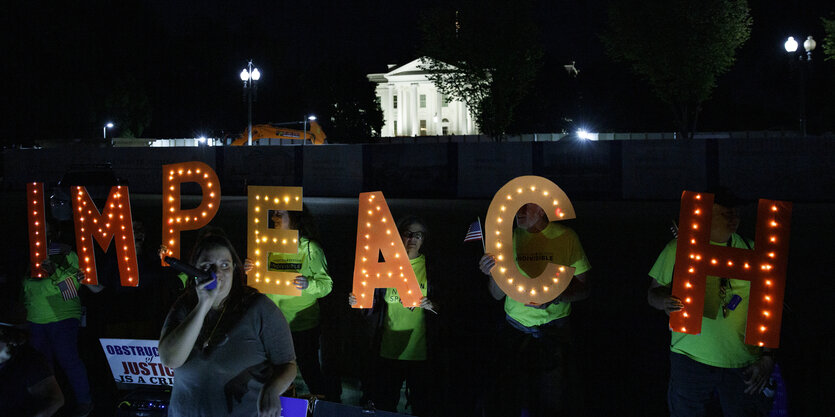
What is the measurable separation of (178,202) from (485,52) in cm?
4086

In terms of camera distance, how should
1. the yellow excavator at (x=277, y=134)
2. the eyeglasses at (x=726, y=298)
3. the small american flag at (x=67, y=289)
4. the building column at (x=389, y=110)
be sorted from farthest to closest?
the building column at (x=389, y=110)
the yellow excavator at (x=277, y=134)
the small american flag at (x=67, y=289)
the eyeglasses at (x=726, y=298)

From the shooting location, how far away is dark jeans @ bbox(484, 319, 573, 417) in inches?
183

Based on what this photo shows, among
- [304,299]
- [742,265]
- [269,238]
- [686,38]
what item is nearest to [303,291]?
[304,299]

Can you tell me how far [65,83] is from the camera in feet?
103

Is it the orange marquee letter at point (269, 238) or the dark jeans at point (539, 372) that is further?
the orange marquee letter at point (269, 238)

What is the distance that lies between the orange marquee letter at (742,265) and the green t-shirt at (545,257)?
2.47 feet

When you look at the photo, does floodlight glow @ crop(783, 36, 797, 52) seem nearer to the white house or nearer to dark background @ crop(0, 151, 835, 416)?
dark background @ crop(0, 151, 835, 416)

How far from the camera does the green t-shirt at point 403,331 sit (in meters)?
5.02

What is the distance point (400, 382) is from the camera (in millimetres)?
5055

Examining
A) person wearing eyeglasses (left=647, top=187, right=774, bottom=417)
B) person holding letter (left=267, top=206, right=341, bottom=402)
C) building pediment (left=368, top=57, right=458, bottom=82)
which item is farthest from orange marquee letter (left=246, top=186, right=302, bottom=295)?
building pediment (left=368, top=57, right=458, bottom=82)

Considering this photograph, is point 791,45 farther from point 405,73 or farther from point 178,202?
point 405,73

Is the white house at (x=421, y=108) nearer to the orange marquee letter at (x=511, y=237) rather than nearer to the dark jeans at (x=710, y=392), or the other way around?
the orange marquee letter at (x=511, y=237)

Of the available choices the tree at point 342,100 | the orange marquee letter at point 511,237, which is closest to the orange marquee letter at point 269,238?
the orange marquee letter at point 511,237

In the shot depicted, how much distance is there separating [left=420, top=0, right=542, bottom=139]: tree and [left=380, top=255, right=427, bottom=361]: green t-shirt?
41.2m
